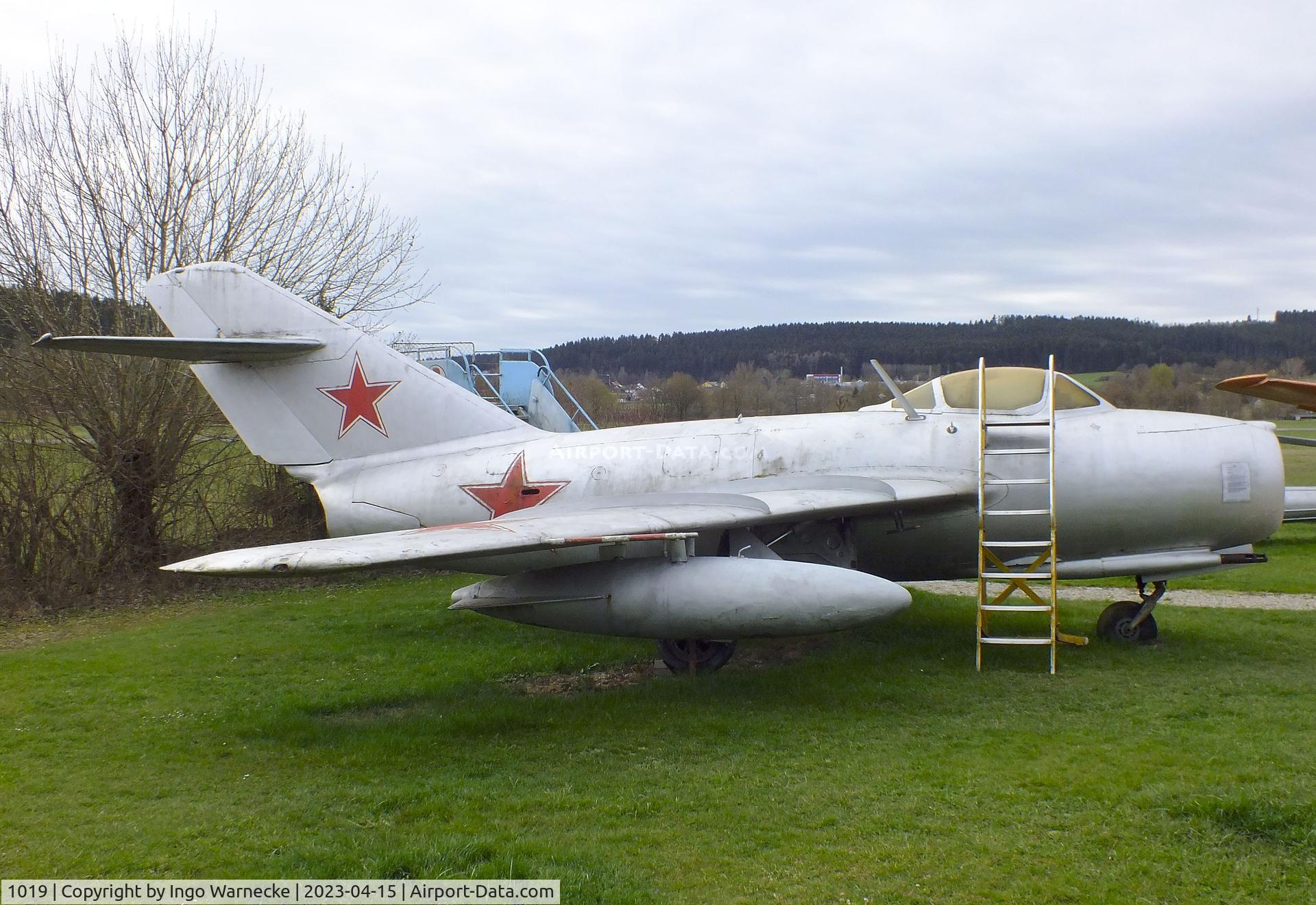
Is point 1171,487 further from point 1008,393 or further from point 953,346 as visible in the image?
point 953,346

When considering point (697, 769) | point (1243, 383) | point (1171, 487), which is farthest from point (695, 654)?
point (1243, 383)

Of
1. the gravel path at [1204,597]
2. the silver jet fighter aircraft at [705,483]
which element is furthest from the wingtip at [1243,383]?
the gravel path at [1204,597]

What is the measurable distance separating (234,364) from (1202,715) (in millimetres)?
8784

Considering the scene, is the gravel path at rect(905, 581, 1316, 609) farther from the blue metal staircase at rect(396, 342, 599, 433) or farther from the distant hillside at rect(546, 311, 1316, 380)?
the blue metal staircase at rect(396, 342, 599, 433)

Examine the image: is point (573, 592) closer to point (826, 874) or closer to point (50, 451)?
point (826, 874)

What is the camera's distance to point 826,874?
422 centimetres

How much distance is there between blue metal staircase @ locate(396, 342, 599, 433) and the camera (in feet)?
48.3

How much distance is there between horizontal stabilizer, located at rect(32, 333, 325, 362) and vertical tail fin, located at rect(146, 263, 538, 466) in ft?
0.25

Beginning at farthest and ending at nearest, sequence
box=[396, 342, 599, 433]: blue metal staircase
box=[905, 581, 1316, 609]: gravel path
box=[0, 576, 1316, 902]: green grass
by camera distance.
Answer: box=[396, 342, 599, 433]: blue metal staircase → box=[905, 581, 1316, 609]: gravel path → box=[0, 576, 1316, 902]: green grass

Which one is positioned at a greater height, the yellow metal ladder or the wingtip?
the wingtip

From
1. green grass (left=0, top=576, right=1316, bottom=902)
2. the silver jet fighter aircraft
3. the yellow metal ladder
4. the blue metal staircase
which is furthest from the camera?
the blue metal staircase

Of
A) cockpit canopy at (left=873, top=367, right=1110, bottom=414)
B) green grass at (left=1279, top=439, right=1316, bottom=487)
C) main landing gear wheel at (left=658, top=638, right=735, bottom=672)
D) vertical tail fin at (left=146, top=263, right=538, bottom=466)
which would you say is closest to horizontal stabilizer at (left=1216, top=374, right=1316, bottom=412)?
cockpit canopy at (left=873, top=367, right=1110, bottom=414)

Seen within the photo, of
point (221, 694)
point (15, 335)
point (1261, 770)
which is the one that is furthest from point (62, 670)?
point (1261, 770)

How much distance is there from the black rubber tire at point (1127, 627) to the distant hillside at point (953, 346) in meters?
2.60
